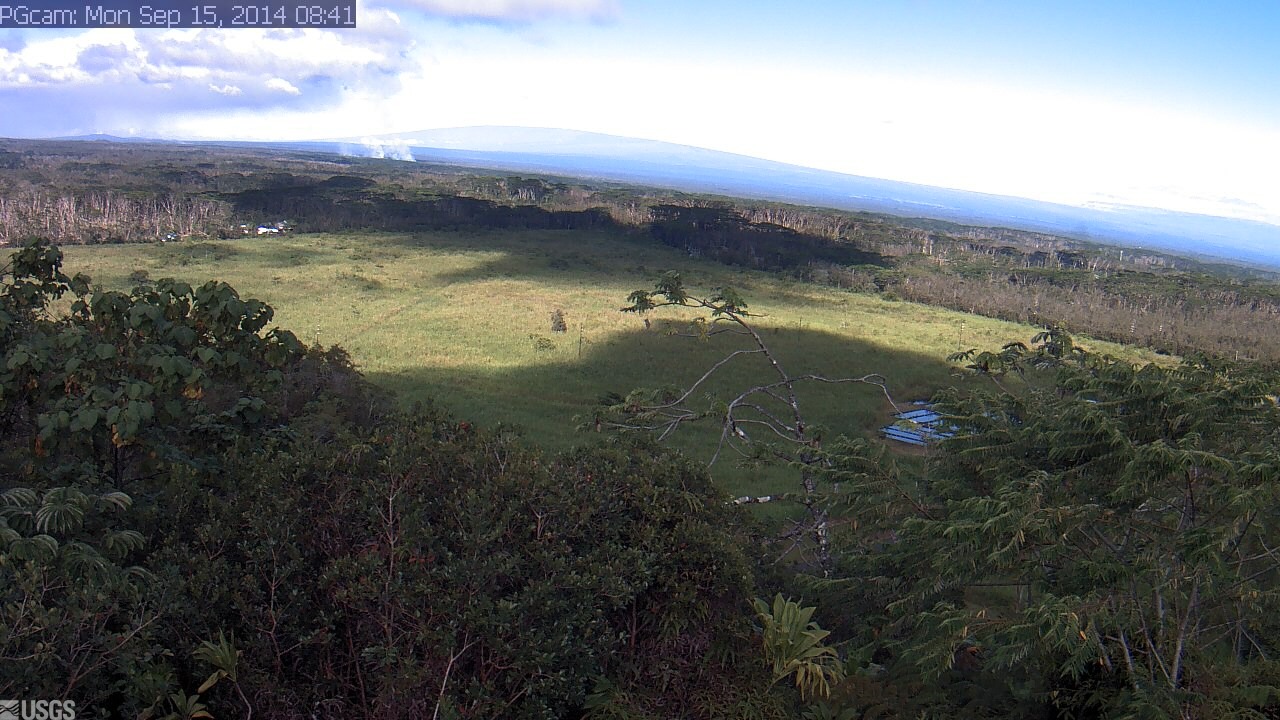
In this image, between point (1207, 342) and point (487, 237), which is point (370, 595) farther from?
point (487, 237)

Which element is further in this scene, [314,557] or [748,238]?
[748,238]

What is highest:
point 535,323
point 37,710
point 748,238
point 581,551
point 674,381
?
point 748,238

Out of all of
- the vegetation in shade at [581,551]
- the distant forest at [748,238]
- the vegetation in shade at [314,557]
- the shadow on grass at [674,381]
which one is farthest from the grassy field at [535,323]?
the vegetation in shade at [314,557]

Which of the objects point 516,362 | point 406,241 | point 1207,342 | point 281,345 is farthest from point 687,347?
point 406,241

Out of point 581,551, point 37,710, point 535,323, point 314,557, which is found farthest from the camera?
point 535,323

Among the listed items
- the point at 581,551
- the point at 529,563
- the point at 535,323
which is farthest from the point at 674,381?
the point at 529,563

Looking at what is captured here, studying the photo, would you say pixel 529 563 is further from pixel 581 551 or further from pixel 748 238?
pixel 748 238
